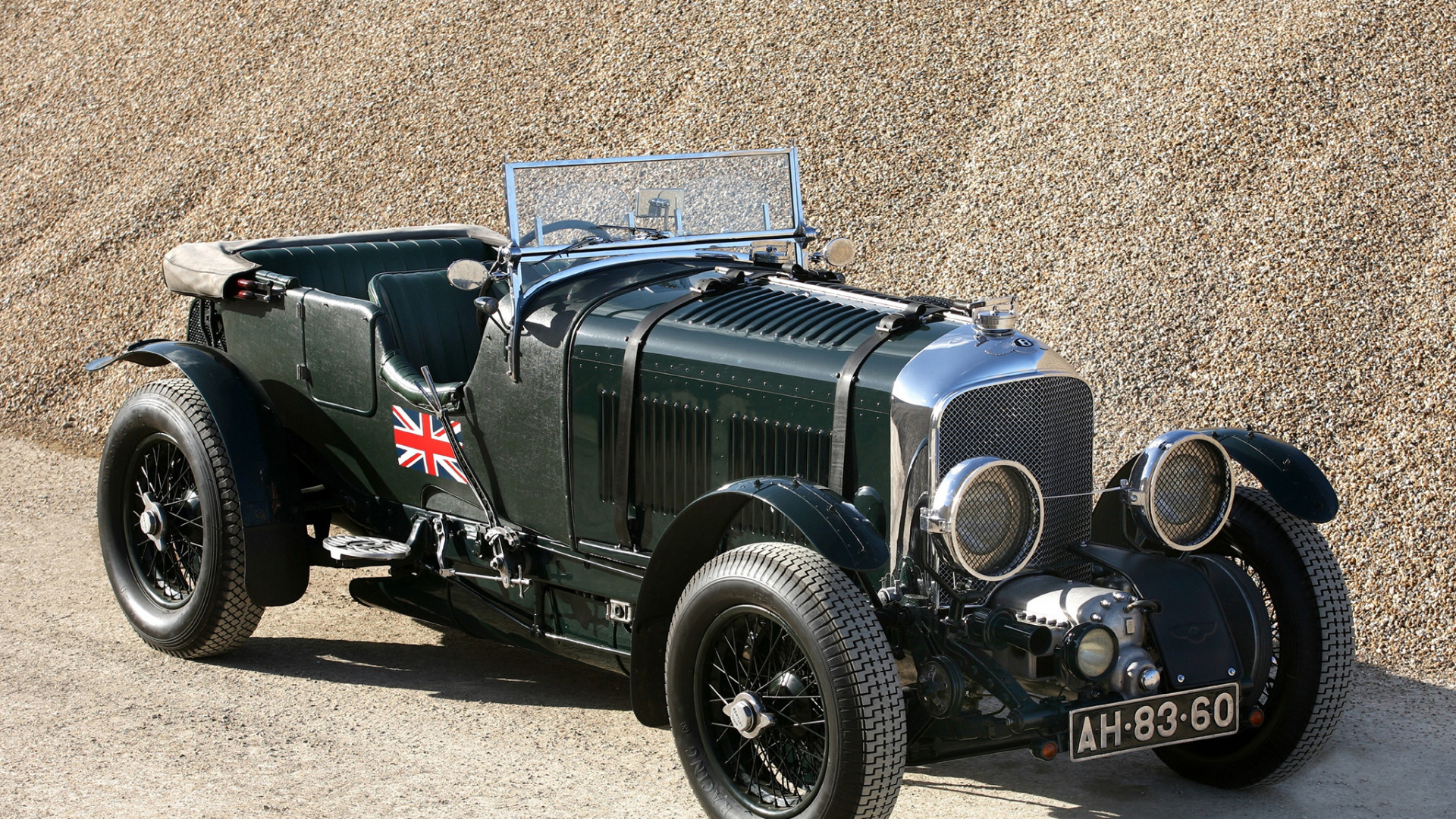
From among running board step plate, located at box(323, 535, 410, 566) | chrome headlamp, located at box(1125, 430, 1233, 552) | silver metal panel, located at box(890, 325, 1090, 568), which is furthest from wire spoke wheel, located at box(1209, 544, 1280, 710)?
running board step plate, located at box(323, 535, 410, 566)

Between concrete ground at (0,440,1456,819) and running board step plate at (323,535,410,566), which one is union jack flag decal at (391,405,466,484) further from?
concrete ground at (0,440,1456,819)

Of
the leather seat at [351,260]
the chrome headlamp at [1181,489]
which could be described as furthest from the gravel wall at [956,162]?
the leather seat at [351,260]

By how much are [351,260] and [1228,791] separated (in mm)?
4200

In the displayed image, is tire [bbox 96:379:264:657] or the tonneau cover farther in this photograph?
the tonneau cover

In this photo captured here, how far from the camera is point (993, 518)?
392 cm

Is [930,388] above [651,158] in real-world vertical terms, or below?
below

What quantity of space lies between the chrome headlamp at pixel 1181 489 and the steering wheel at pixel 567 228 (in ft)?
7.21

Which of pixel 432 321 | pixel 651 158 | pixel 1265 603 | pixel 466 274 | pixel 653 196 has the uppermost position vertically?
pixel 651 158

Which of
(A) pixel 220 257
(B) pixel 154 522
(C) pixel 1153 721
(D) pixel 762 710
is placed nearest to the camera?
(C) pixel 1153 721

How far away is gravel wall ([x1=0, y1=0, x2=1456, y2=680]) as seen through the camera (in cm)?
723

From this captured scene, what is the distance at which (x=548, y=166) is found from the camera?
5266 millimetres

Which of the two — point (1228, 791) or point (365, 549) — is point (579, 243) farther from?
point (1228, 791)

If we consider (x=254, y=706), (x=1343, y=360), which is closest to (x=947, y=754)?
(x=254, y=706)

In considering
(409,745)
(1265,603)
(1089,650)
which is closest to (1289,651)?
(1265,603)
